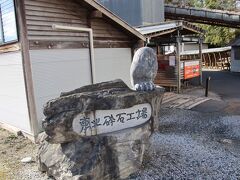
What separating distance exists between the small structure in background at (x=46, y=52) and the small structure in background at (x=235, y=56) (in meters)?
15.3

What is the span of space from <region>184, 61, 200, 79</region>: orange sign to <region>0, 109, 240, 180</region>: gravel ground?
6.01 m

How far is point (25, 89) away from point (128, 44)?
4480 millimetres

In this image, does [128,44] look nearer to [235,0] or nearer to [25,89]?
[25,89]

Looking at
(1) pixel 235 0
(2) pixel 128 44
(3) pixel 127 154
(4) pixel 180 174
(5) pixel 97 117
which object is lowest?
(4) pixel 180 174

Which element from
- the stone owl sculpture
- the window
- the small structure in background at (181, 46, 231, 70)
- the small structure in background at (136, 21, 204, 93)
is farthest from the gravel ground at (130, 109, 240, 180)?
the small structure in background at (181, 46, 231, 70)

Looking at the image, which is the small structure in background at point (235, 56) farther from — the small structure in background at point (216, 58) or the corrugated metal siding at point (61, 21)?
the corrugated metal siding at point (61, 21)

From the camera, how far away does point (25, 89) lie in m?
7.00

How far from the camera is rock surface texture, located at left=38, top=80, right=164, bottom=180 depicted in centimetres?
441

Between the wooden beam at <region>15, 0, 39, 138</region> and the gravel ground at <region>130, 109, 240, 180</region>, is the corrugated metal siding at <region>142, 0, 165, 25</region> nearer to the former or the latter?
the gravel ground at <region>130, 109, 240, 180</region>

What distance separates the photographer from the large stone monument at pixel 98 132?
442cm

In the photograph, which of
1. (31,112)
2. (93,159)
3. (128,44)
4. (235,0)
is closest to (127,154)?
(93,159)

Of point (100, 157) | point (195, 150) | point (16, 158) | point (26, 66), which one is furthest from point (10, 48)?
point (195, 150)

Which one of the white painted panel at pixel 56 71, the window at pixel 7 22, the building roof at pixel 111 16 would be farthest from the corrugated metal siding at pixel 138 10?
the window at pixel 7 22

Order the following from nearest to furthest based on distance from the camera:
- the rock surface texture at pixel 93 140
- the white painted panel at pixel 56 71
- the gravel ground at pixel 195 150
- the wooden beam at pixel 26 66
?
1. the rock surface texture at pixel 93 140
2. the gravel ground at pixel 195 150
3. the wooden beam at pixel 26 66
4. the white painted panel at pixel 56 71
